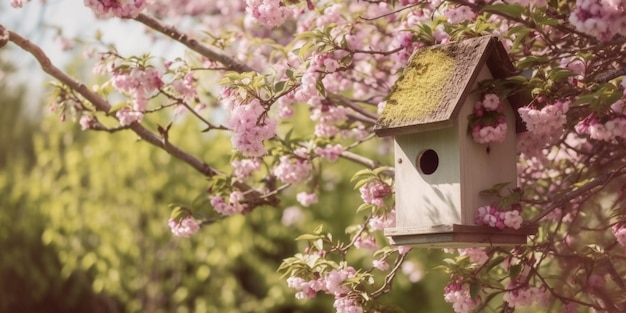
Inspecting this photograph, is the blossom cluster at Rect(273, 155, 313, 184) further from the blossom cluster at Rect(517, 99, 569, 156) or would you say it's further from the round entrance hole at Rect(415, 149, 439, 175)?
the blossom cluster at Rect(517, 99, 569, 156)

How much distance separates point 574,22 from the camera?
2924 millimetres

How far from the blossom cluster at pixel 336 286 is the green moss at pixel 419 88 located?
710mm

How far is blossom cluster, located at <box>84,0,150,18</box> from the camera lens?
13.1ft

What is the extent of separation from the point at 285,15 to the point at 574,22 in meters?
1.39

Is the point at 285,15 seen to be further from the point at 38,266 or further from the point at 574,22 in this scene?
the point at 38,266

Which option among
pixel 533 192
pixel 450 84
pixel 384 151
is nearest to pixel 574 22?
pixel 450 84

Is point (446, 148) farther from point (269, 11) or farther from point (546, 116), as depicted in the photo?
point (269, 11)

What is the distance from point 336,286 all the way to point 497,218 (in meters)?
0.80

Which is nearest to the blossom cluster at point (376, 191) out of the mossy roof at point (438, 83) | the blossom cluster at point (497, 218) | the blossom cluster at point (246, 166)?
the mossy roof at point (438, 83)

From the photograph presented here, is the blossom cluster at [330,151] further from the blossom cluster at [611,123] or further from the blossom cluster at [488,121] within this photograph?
the blossom cluster at [611,123]

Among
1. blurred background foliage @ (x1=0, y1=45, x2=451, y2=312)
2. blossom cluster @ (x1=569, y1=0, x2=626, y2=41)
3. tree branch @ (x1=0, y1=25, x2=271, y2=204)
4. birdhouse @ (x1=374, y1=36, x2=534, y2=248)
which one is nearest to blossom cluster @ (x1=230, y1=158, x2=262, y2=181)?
tree branch @ (x1=0, y1=25, x2=271, y2=204)

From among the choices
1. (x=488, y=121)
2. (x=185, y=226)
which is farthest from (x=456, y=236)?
(x=185, y=226)

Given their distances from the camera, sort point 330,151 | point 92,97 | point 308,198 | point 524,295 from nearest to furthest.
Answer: point 524,295 → point 330,151 → point 92,97 → point 308,198

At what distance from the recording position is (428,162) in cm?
374
